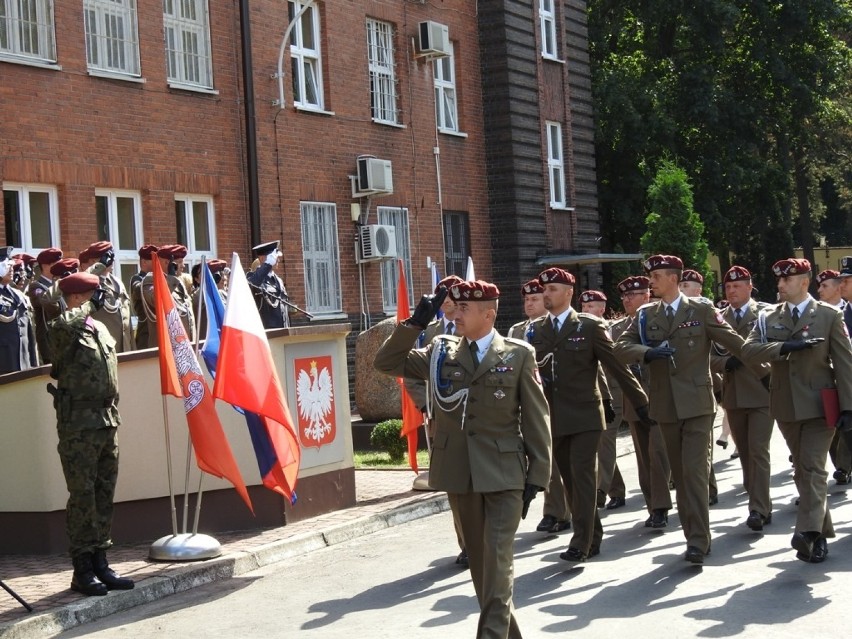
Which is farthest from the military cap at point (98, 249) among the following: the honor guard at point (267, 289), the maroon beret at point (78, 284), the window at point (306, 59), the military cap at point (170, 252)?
the window at point (306, 59)

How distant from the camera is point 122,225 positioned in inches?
715

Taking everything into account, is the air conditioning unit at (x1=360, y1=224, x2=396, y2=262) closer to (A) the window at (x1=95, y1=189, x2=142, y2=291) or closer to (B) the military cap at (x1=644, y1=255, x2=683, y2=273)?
(A) the window at (x1=95, y1=189, x2=142, y2=291)

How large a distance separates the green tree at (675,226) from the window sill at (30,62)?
15.8 meters

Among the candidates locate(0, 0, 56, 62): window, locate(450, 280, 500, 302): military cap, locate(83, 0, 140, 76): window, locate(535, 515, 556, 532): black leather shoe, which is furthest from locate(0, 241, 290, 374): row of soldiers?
locate(450, 280, 500, 302): military cap

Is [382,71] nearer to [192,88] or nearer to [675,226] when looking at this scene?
[192,88]

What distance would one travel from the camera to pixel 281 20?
A: 21156 mm

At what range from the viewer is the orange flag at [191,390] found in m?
10.6

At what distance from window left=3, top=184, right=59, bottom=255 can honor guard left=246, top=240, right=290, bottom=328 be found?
2947 mm

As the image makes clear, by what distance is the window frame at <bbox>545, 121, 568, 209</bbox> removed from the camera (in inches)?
1123

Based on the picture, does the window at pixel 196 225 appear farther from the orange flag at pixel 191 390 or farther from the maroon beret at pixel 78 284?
the maroon beret at pixel 78 284

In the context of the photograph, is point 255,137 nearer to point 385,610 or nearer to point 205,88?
point 205,88

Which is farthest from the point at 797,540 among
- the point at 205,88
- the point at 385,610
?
the point at 205,88

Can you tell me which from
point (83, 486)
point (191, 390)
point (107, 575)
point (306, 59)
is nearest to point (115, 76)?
point (306, 59)

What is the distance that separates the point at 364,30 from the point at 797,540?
621 inches
